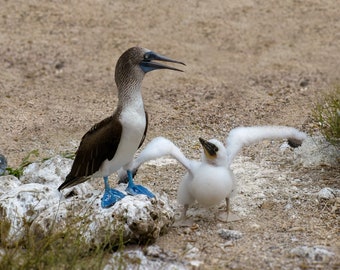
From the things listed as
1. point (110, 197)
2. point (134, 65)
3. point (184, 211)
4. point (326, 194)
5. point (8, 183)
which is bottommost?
point (8, 183)

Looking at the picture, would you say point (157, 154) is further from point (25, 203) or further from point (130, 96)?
point (25, 203)

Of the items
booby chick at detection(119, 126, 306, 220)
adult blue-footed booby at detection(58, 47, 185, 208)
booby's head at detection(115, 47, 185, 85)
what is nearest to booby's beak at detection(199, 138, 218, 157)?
booby chick at detection(119, 126, 306, 220)

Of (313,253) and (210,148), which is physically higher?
(210,148)

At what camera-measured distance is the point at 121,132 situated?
217 inches

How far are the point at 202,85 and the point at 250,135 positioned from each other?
368 cm

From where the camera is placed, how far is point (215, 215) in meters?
6.27

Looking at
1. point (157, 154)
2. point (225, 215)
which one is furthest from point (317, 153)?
point (157, 154)

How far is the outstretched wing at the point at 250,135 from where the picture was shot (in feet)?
21.3

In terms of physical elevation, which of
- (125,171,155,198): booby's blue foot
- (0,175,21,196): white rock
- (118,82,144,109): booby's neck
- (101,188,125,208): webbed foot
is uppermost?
(118,82,144,109): booby's neck

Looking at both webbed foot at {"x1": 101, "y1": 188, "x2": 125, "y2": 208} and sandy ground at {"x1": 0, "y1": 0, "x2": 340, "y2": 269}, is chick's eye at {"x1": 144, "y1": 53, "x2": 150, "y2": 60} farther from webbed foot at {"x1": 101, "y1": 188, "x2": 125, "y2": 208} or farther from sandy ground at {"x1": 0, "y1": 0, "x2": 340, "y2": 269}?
sandy ground at {"x1": 0, "y1": 0, "x2": 340, "y2": 269}

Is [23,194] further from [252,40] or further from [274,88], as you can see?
[252,40]

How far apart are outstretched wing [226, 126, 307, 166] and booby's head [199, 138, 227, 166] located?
18 cm

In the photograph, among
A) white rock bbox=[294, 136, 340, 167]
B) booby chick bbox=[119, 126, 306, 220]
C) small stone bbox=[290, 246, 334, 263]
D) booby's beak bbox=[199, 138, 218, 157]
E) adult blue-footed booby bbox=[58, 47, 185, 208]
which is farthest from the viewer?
white rock bbox=[294, 136, 340, 167]

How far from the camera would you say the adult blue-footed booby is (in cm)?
550
